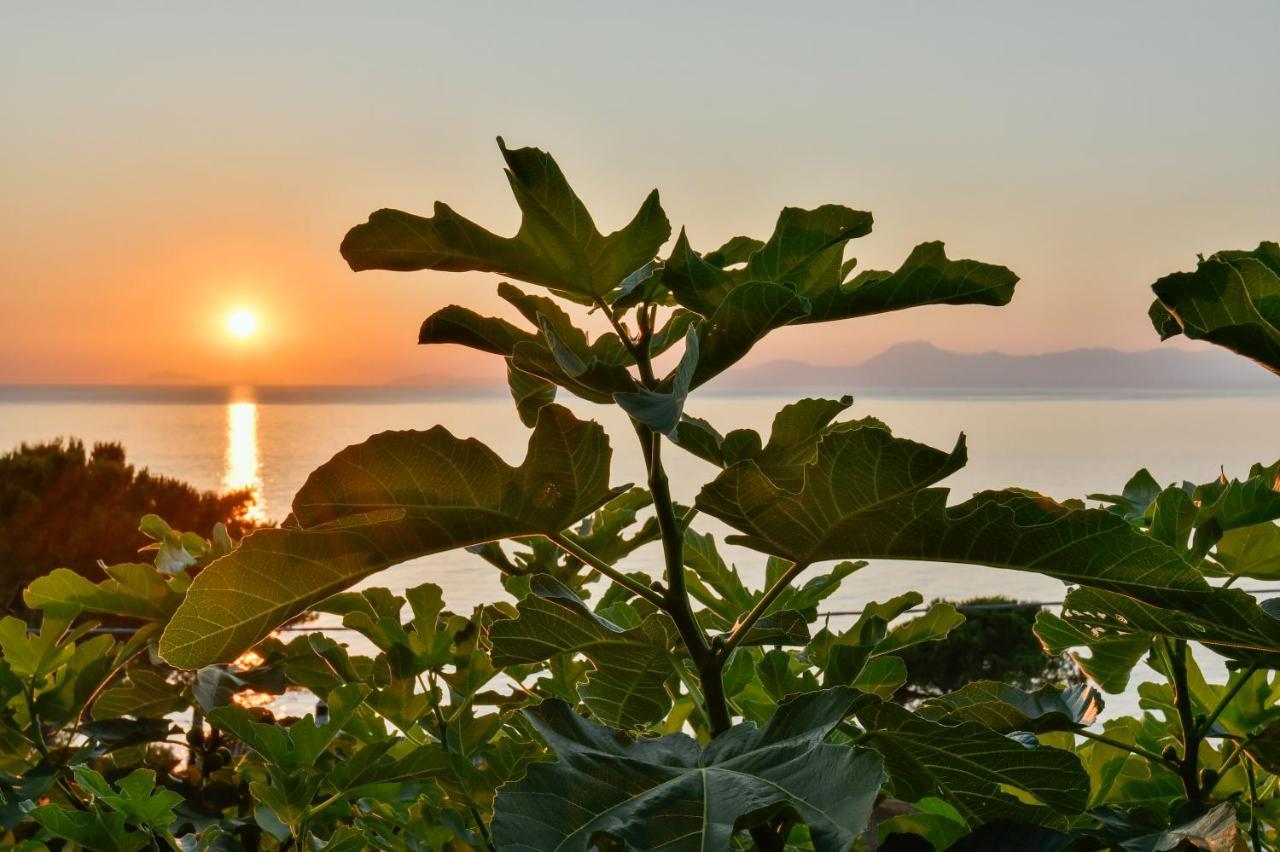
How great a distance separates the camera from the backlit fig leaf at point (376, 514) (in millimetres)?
434

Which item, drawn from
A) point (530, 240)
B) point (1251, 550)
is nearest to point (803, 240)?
point (530, 240)

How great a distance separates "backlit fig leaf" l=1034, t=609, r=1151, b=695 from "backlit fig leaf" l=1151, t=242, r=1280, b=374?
0.19m

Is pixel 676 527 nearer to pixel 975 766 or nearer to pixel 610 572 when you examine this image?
pixel 610 572

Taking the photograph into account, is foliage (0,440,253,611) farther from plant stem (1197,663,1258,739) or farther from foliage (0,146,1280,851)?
plant stem (1197,663,1258,739)

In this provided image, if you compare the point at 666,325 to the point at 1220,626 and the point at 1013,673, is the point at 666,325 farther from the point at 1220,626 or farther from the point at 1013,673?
the point at 1013,673

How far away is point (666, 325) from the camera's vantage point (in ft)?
1.86

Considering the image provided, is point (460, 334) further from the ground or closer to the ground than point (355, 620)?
further from the ground

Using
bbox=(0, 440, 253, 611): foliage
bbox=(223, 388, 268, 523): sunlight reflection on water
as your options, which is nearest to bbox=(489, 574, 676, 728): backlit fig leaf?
bbox=(223, 388, 268, 523): sunlight reflection on water

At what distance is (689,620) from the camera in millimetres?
478

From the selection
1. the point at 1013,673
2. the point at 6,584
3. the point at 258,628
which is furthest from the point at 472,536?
the point at 6,584

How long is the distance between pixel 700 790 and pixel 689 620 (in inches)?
4.2

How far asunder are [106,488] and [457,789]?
8118 mm

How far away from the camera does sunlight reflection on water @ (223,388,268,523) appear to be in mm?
8688

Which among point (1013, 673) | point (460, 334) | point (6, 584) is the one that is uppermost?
point (460, 334)
